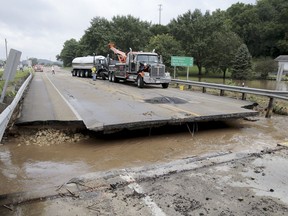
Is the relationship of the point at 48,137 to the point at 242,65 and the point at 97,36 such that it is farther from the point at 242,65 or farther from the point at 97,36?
the point at 97,36

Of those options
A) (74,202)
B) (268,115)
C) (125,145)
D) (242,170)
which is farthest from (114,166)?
(268,115)

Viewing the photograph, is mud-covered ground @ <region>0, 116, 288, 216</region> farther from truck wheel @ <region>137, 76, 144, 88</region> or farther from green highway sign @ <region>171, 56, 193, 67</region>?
green highway sign @ <region>171, 56, 193, 67</region>

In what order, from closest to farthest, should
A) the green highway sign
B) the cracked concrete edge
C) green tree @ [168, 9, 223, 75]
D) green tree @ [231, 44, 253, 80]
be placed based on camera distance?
the cracked concrete edge → the green highway sign → green tree @ [231, 44, 253, 80] → green tree @ [168, 9, 223, 75]

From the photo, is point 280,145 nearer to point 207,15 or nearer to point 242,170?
point 242,170

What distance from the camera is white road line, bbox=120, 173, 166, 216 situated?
361 centimetres

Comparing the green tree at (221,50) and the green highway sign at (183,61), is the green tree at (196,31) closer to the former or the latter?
the green tree at (221,50)

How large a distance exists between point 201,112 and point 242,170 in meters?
4.20

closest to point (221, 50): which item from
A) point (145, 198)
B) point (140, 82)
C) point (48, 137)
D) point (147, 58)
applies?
point (147, 58)

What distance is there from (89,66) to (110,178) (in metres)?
32.1

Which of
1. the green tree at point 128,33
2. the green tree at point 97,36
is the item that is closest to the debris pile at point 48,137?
the green tree at point 128,33

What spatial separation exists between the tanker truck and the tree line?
15300mm

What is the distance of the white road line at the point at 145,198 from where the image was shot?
11.8 ft

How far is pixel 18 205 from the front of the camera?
3.83 metres

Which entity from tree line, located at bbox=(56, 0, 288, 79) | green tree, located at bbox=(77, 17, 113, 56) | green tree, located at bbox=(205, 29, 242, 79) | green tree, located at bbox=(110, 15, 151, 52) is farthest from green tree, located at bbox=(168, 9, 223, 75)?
green tree, located at bbox=(77, 17, 113, 56)
